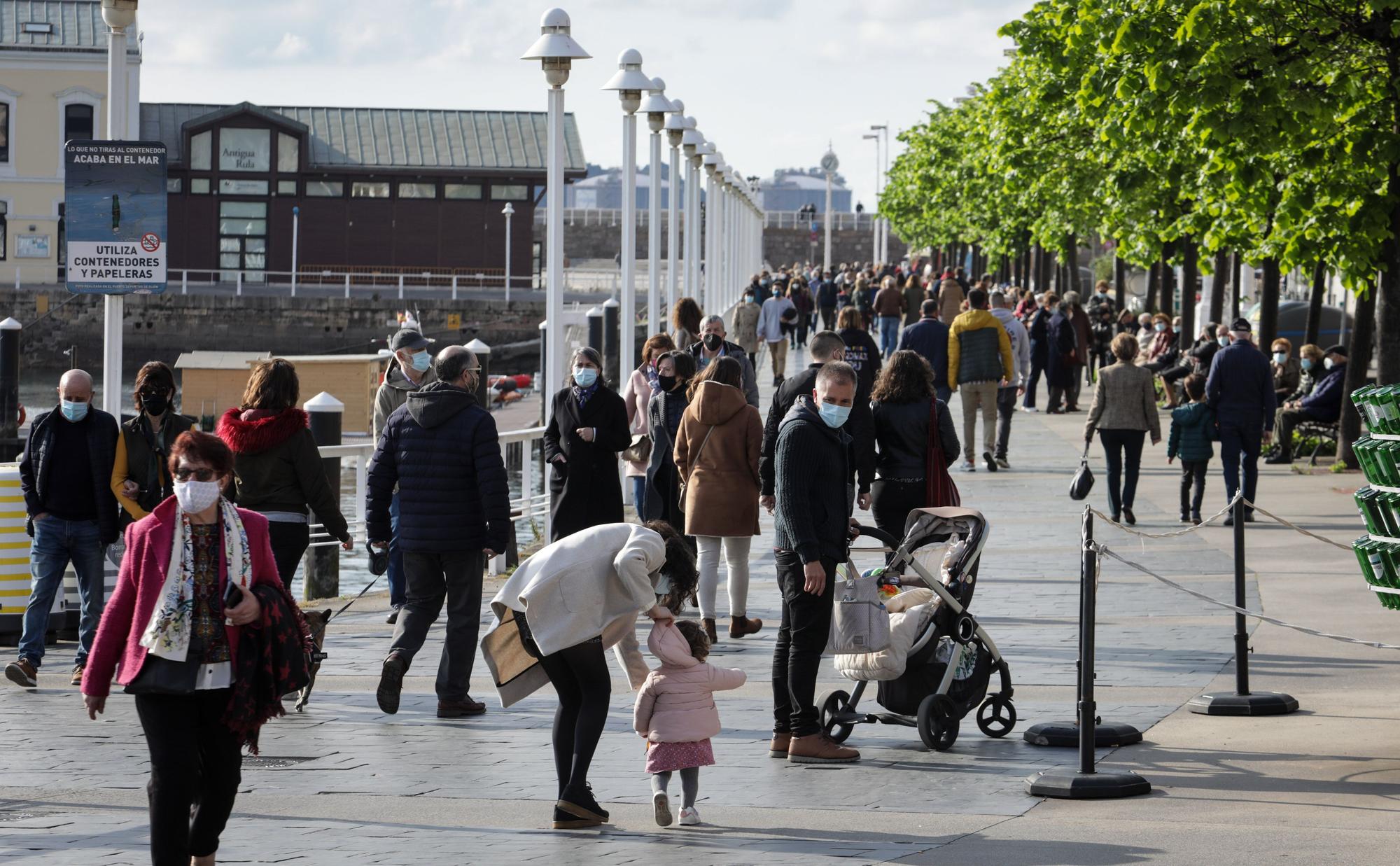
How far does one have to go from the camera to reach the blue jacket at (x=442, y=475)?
362 inches

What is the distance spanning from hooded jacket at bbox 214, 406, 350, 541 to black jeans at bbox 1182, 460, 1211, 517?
9556 millimetres

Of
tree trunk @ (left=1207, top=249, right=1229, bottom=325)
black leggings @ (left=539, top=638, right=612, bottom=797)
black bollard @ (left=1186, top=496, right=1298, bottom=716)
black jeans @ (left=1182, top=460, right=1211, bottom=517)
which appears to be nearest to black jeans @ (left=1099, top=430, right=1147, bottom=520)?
black jeans @ (left=1182, top=460, right=1211, bottom=517)

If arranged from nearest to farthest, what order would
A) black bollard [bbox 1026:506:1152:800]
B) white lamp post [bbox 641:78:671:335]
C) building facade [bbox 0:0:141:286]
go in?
black bollard [bbox 1026:506:1152:800] < white lamp post [bbox 641:78:671:335] < building facade [bbox 0:0:141:286]

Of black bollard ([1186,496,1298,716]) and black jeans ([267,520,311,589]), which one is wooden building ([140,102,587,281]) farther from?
black bollard ([1186,496,1298,716])

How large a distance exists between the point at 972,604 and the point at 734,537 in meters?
2.19

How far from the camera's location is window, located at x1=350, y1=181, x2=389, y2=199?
2771 inches

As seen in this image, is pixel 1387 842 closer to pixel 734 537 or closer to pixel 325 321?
pixel 734 537

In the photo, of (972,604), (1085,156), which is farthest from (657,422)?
(1085,156)

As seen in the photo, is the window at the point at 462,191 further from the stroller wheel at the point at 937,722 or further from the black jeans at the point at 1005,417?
the stroller wheel at the point at 937,722

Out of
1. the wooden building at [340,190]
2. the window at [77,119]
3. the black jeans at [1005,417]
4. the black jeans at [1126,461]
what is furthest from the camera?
the wooden building at [340,190]

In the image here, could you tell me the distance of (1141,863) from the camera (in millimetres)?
Answer: 6621

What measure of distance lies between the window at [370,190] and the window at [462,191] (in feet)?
6.90

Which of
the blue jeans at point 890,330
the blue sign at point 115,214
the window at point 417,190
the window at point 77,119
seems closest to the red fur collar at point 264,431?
the blue sign at point 115,214

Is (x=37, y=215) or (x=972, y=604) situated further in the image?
(x=37, y=215)
